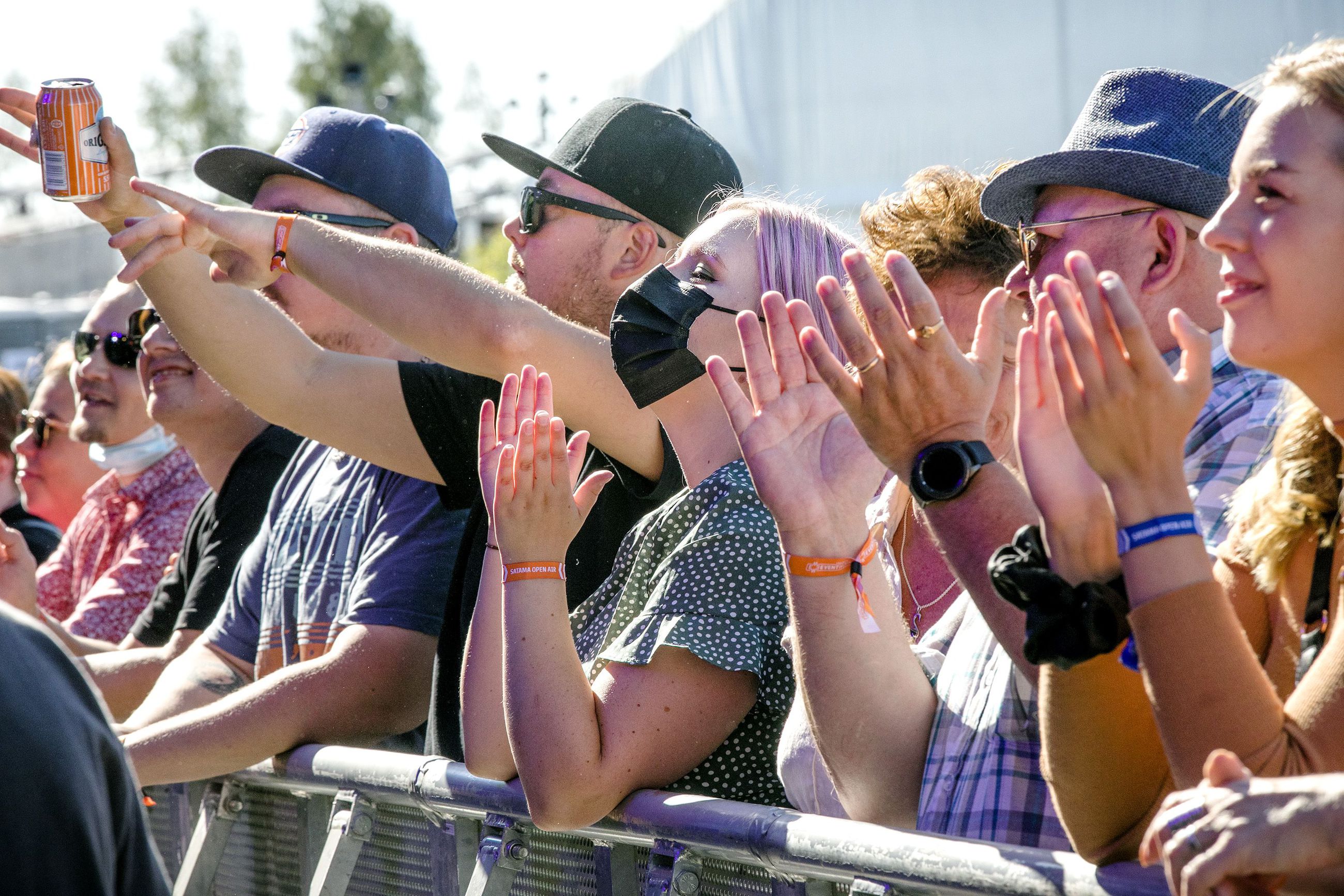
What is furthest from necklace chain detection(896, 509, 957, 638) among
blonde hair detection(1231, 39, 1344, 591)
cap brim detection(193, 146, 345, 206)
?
cap brim detection(193, 146, 345, 206)

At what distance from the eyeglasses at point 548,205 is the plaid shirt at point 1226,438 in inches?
62.7

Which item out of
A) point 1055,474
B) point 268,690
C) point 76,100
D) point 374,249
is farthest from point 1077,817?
point 76,100

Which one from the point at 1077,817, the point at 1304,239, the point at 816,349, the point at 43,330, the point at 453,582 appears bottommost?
the point at 43,330

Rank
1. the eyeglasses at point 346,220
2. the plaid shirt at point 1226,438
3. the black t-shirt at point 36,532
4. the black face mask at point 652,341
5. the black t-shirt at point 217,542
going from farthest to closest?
the black t-shirt at point 36,532 < the black t-shirt at point 217,542 < the eyeglasses at point 346,220 < the black face mask at point 652,341 < the plaid shirt at point 1226,438

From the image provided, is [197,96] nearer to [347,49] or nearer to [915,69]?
[347,49]

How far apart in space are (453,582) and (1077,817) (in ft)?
5.31

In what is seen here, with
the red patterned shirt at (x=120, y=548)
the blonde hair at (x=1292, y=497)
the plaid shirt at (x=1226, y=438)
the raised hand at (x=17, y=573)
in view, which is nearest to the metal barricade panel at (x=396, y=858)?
the raised hand at (x=17, y=573)

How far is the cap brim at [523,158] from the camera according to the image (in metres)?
3.46

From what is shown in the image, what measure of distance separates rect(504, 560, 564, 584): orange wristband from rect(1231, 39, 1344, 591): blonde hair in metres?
1.12

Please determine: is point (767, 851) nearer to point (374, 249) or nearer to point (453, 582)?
point (453, 582)

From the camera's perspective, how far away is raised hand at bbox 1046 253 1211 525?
59.7 inches

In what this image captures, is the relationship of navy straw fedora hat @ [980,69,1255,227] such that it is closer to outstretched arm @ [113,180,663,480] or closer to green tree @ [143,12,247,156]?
outstretched arm @ [113,180,663,480]

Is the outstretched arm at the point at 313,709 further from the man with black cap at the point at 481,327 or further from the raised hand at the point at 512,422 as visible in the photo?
the raised hand at the point at 512,422

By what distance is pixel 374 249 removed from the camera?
9.63ft
